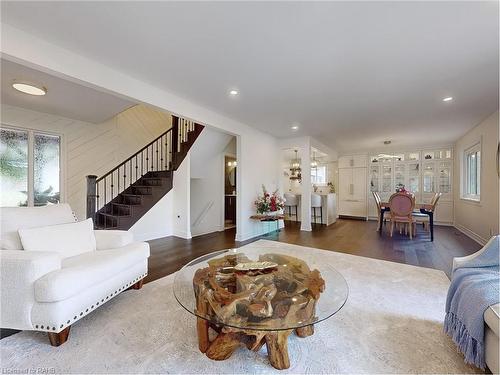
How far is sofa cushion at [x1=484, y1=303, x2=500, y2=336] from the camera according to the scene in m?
1.12

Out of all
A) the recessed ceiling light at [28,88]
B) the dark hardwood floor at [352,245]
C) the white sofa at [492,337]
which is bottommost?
the dark hardwood floor at [352,245]

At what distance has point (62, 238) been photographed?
2.09 m

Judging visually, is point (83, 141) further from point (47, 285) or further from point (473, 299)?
point (473, 299)

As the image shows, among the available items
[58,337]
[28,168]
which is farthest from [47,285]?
[28,168]

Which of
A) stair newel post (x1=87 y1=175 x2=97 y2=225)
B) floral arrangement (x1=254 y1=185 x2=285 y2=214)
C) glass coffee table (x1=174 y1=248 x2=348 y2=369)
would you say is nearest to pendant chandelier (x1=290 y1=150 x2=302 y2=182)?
floral arrangement (x1=254 y1=185 x2=285 y2=214)

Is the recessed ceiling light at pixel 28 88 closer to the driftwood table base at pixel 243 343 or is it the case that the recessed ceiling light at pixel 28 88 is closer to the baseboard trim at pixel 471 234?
the driftwood table base at pixel 243 343

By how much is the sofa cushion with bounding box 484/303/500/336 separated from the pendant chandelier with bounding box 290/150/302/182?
6.75 meters

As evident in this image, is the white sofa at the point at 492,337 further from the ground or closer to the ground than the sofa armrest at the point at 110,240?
closer to the ground

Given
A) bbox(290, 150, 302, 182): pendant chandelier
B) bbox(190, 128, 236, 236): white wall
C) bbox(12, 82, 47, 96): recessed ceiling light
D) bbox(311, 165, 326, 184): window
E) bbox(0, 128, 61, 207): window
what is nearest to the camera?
bbox(12, 82, 47, 96): recessed ceiling light

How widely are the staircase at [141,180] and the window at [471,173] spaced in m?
6.09

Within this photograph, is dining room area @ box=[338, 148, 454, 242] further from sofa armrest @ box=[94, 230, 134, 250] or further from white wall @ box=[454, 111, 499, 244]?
sofa armrest @ box=[94, 230, 134, 250]

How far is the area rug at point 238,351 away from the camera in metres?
1.36

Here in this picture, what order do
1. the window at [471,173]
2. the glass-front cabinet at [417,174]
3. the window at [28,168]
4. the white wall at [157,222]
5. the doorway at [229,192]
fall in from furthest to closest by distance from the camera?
the doorway at [229,192]
the glass-front cabinet at [417,174]
the window at [471,173]
the white wall at [157,222]
the window at [28,168]

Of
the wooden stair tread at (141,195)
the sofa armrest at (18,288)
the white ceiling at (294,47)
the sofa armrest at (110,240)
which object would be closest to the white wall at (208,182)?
the wooden stair tread at (141,195)
